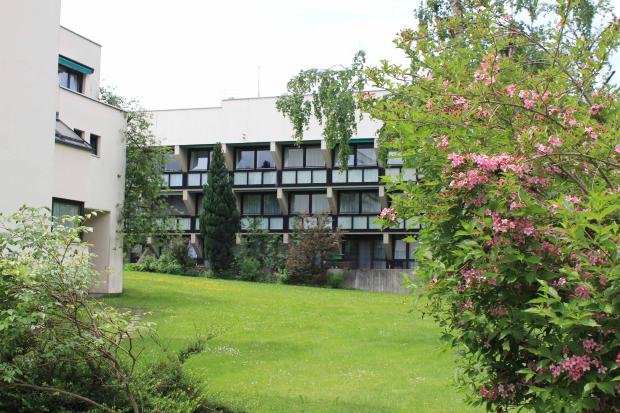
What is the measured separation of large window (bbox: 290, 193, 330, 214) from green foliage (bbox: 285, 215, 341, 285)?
5557 mm

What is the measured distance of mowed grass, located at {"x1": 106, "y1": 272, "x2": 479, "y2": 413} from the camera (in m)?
10.9

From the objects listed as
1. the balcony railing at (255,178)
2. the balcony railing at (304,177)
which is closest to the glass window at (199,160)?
the balcony railing at (255,178)

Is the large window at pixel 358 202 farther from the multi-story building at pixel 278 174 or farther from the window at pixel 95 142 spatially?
the window at pixel 95 142

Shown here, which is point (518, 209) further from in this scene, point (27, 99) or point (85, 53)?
point (85, 53)

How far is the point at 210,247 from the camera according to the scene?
41219mm

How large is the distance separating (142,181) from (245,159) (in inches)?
793

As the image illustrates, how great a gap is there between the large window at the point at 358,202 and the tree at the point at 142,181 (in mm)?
18214

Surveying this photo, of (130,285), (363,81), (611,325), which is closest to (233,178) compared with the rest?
(130,285)

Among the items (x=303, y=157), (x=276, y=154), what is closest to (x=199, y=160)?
(x=276, y=154)

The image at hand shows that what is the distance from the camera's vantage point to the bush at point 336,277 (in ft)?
128

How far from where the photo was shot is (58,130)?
23016 millimetres

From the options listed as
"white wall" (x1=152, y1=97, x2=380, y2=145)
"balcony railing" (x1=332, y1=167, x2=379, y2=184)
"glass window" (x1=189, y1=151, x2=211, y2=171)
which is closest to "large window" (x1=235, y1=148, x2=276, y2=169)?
"white wall" (x1=152, y1=97, x2=380, y2=145)

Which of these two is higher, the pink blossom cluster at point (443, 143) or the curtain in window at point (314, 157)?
the curtain in window at point (314, 157)

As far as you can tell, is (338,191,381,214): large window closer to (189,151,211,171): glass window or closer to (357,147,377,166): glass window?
(357,147,377,166): glass window
